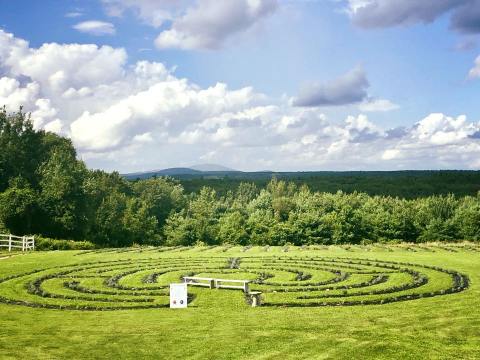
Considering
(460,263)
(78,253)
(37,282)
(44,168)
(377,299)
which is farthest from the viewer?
(44,168)

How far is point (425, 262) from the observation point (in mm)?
47062

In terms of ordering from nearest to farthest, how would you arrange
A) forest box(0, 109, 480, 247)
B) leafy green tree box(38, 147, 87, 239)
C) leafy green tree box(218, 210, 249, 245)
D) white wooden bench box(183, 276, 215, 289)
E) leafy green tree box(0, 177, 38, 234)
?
white wooden bench box(183, 276, 215, 289) → leafy green tree box(0, 177, 38, 234) → leafy green tree box(38, 147, 87, 239) → forest box(0, 109, 480, 247) → leafy green tree box(218, 210, 249, 245)

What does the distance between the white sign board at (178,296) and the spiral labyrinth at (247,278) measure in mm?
Result: 1084

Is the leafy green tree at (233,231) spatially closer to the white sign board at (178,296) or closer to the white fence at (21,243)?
A: the white fence at (21,243)

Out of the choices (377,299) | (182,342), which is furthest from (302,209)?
(182,342)

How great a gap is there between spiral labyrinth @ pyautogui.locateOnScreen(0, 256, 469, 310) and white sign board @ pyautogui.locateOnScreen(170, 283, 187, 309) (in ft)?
3.56

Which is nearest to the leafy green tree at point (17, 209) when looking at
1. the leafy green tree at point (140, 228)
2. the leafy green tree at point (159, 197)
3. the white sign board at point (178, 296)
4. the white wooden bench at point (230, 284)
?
the leafy green tree at point (140, 228)

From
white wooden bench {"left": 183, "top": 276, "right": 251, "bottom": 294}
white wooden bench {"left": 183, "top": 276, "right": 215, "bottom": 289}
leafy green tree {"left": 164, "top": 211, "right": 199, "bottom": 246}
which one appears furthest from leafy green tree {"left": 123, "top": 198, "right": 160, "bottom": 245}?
white wooden bench {"left": 183, "top": 276, "right": 251, "bottom": 294}

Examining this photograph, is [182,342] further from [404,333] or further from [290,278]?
[290,278]

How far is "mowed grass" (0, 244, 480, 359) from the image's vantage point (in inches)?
816

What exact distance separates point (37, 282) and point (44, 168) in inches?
2636

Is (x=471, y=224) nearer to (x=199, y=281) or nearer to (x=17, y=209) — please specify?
(x=199, y=281)

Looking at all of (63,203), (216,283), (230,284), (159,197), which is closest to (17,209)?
(63,203)

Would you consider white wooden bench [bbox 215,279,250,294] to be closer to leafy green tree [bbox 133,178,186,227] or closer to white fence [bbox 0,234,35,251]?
white fence [bbox 0,234,35,251]
